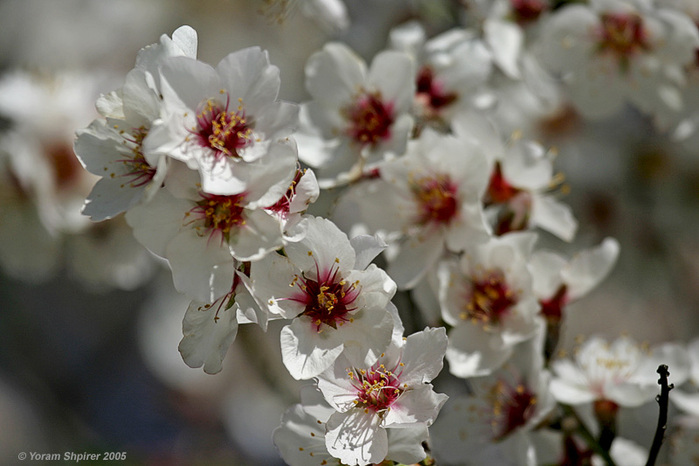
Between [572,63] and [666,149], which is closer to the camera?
[572,63]

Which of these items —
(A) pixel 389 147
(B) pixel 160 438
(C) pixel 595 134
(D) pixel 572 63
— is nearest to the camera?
(A) pixel 389 147

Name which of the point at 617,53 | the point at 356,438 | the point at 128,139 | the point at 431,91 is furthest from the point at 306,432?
the point at 617,53

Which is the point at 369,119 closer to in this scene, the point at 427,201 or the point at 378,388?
the point at 427,201

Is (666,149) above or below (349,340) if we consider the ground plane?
below

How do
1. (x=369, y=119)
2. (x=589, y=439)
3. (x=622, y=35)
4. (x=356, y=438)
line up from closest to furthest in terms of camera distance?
(x=356, y=438) < (x=589, y=439) < (x=369, y=119) < (x=622, y=35)

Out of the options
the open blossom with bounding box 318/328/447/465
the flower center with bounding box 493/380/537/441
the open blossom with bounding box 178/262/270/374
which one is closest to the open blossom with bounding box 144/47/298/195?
the open blossom with bounding box 178/262/270/374

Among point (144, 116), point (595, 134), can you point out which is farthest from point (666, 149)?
point (144, 116)

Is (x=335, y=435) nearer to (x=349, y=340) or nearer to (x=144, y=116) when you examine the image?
(x=349, y=340)
